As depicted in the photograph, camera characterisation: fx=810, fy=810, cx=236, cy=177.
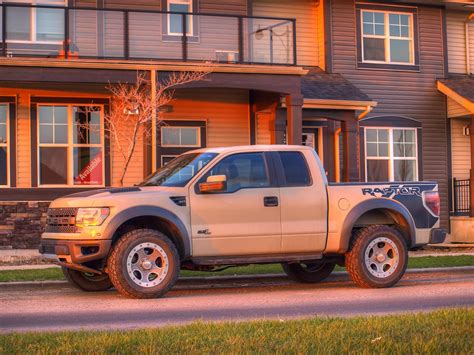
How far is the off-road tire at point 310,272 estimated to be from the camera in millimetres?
12430

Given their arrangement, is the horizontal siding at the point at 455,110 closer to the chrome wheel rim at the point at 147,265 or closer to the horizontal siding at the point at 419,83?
the horizontal siding at the point at 419,83

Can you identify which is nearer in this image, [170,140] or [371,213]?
[371,213]

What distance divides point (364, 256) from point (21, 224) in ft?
32.2

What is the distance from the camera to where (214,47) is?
18.8 m

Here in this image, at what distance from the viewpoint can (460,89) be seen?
2195 cm

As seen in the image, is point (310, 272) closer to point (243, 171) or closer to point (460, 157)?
point (243, 171)

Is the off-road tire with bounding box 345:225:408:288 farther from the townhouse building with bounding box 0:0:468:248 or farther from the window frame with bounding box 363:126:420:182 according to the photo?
the window frame with bounding box 363:126:420:182

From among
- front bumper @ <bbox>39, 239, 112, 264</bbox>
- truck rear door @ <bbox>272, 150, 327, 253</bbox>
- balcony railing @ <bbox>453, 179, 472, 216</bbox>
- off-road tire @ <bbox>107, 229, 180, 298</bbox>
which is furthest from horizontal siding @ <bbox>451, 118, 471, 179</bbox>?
front bumper @ <bbox>39, 239, 112, 264</bbox>

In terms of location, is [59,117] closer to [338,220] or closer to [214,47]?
[214,47]

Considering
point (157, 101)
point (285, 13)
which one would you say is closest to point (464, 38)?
point (285, 13)

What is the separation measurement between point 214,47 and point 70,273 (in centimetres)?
884

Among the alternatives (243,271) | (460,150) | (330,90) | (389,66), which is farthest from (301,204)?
(460,150)

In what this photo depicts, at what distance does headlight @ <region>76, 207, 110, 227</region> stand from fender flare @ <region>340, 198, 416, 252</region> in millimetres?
3245

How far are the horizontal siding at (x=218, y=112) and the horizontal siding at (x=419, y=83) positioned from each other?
3.01 meters
